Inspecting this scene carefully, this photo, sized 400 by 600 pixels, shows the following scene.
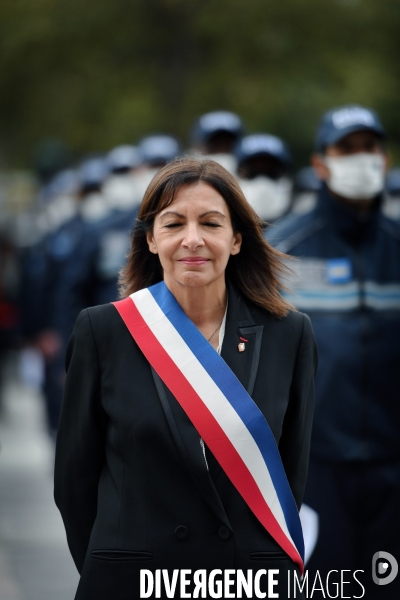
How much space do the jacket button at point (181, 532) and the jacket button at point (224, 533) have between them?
0.30 feet

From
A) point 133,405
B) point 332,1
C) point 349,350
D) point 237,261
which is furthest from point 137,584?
point 332,1

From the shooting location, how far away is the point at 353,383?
5625mm

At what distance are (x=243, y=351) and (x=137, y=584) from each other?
735 mm

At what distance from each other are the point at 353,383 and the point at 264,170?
2.68 metres

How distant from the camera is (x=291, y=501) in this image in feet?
12.7

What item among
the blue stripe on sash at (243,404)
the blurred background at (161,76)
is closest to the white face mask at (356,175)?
the blue stripe on sash at (243,404)

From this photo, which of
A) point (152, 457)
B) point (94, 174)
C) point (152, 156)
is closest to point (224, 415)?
point (152, 457)

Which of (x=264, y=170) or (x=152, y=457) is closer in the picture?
(x=152, y=457)

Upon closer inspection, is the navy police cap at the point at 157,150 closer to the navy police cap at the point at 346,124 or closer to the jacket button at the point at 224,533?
the navy police cap at the point at 346,124

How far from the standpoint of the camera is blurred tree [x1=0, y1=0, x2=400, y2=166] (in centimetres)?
1680

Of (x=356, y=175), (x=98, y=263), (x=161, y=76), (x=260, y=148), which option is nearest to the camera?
(x=356, y=175)

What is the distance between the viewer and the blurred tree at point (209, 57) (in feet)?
55.1

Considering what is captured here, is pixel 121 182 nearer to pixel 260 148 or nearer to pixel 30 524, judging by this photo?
pixel 30 524

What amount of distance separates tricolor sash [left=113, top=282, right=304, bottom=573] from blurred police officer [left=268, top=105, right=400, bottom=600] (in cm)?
169
